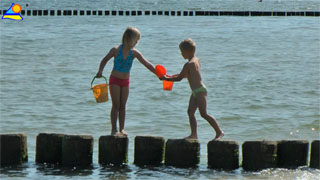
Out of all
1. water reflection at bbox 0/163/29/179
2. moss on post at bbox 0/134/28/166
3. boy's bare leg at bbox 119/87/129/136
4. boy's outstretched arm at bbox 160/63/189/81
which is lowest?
water reflection at bbox 0/163/29/179

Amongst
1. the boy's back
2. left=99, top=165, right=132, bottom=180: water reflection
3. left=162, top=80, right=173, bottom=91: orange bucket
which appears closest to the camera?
left=99, top=165, right=132, bottom=180: water reflection

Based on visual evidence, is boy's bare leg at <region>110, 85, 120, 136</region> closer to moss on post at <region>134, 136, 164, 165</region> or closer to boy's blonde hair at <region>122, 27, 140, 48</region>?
moss on post at <region>134, 136, 164, 165</region>

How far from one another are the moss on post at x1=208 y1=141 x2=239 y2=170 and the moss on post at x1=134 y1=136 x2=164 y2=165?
630mm

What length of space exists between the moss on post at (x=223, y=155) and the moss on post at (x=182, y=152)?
176 millimetres

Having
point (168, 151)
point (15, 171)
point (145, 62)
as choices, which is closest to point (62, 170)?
point (15, 171)

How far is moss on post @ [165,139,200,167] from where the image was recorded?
27.9ft

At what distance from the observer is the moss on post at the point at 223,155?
27.8 feet

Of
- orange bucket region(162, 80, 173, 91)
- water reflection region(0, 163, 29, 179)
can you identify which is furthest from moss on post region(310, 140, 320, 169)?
water reflection region(0, 163, 29, 179)

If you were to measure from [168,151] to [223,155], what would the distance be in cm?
69

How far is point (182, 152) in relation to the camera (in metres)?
8.56

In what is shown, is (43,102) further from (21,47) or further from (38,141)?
(21,47)

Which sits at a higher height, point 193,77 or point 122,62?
point 122,62

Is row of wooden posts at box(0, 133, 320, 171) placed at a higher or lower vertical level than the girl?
lower

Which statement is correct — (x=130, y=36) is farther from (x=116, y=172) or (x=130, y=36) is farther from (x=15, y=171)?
(x=15, y=171)
